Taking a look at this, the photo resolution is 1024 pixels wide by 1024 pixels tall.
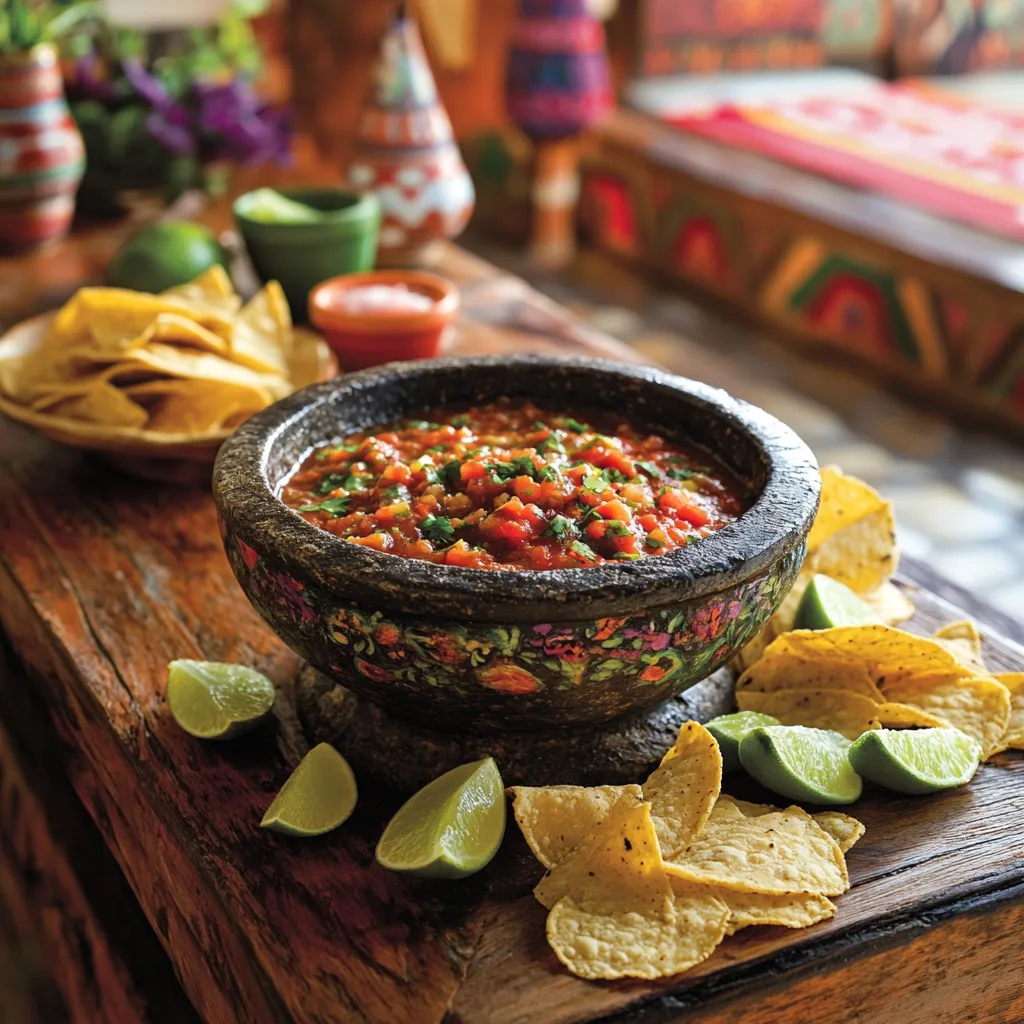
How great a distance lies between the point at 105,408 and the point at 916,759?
1.07 metres

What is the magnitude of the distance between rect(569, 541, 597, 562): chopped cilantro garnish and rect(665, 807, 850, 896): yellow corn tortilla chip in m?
0.25

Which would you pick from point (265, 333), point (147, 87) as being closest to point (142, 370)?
point (265, 333)

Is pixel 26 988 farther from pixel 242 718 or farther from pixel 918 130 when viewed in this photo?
pixel 918 130

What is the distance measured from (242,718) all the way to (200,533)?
1.54ft

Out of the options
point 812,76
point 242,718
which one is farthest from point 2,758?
point 812,76

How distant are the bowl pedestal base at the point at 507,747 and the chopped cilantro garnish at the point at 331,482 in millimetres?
202

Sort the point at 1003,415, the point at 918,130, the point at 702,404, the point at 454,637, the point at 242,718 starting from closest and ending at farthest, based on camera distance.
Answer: the point at 454,637
the point at 242,718
the point at 702,404
the point at 1003,415
the point at 918,130

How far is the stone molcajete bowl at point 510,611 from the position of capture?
0.96m

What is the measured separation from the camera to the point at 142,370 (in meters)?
1.61

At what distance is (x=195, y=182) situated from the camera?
279 centimetres

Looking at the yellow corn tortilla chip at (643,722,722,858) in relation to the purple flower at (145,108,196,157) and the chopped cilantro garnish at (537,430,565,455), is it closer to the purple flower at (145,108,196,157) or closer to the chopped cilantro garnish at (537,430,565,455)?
the chopped cilantro garnish at (537,430,565,455)

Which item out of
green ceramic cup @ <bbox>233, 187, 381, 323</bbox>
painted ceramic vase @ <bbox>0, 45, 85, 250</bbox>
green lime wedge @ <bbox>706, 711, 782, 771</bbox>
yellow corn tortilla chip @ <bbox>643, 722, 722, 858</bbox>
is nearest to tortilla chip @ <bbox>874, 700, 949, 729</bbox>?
green lime wedge @ <bbox>706, 711, 782, 771</bbox>

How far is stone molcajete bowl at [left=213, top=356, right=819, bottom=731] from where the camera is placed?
0.96 meters

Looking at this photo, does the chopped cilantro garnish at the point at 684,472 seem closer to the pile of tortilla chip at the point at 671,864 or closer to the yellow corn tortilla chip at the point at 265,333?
the pile of tortilla chip at the point at 671,864
